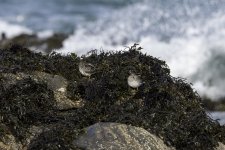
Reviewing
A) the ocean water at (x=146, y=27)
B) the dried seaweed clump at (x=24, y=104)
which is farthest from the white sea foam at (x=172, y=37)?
the dried seaweed clump at (x=24, y=104)

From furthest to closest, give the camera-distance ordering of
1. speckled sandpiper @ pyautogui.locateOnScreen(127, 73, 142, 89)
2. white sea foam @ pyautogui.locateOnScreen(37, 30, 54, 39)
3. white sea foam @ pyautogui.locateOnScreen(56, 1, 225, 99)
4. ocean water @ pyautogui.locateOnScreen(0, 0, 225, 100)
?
white sea foam @ pyautogui.locateOnScreen(37, 30, 54, 39)
ocean water @ pyautogui.locateOnScreen(0, 0, 225, 100)
white sea foam @ pyautogui.locateOnScreen(56, 1, 225, 99)
speckled sandpiper @ pyautogui.locateOnScreen(127, 73, 142, 89)

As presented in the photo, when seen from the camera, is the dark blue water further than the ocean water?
Yes

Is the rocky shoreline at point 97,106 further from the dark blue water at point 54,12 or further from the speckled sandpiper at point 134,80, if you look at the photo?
the dark blue water at point 54,12

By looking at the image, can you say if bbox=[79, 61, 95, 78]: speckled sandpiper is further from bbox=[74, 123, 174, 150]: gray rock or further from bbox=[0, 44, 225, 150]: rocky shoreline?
bbox=[74, 123, 174, 150]: gray rock

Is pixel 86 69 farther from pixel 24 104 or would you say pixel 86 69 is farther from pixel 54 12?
pixel 54 12

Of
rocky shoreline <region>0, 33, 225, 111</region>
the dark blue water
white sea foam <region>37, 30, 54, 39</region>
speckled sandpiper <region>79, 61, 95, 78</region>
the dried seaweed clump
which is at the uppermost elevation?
the dark blue water

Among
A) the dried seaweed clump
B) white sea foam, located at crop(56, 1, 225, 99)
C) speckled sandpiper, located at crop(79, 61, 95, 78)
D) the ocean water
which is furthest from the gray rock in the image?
white sea foam, located at crop(56, 1, 225, 99)

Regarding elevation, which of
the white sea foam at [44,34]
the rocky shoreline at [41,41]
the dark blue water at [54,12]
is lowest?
the rocky shoreline at [41,41]
